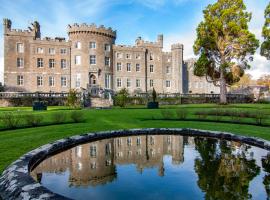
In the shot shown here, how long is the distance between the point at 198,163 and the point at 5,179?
5065 mm

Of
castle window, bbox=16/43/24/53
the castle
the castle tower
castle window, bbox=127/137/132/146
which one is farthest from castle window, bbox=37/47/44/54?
castle window, bbox=127/137/132/146

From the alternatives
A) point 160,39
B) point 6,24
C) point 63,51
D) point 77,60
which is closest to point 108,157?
point 77,60

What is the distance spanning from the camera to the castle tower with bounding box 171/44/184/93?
174 ft

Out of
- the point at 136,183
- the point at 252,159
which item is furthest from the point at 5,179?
the point at 252,159

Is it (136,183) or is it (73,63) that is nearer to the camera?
(136,183)

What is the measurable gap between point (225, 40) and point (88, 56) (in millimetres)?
23308

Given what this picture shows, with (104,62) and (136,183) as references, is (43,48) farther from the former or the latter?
(136,183)

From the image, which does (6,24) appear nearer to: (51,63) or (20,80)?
(51,63)

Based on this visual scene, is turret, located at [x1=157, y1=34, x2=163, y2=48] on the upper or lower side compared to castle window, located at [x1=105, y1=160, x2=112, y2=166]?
upper

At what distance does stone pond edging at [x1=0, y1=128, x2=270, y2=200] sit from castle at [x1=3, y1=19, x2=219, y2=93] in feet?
104

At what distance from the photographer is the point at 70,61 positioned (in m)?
46.0

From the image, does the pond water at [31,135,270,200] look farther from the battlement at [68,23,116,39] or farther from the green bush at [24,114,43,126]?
the battlement at [68,23,116,39]

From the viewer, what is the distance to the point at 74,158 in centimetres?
779

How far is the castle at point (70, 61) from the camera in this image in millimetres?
43125
